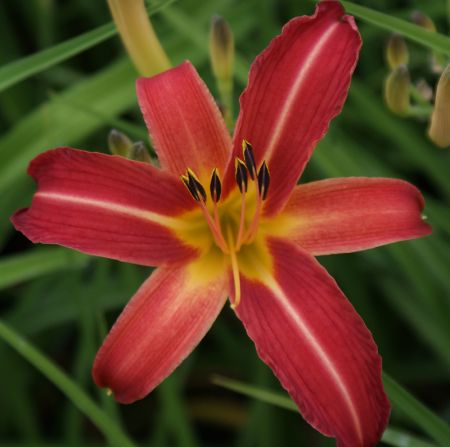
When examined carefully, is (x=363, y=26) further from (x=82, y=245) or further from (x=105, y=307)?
(x=82, y=245)

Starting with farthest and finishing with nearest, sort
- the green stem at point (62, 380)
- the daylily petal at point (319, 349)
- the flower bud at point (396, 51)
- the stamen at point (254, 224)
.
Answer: the flower bud at point (396, 51) → the green stem at point (62, 380) → the stamen at point (254, 224) → the daylily petal at point (319, 349)

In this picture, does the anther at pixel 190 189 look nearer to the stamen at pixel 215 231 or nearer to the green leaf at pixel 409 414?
the stamen at pixel 215 231

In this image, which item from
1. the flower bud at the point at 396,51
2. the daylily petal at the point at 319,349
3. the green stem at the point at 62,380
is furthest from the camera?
the flower bud at the point at 396,51

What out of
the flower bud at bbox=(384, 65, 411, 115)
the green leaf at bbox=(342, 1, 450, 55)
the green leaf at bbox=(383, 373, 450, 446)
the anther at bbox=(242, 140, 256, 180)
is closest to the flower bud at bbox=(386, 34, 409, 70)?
the flower bud at bbox=(384, 65, 411, 115)

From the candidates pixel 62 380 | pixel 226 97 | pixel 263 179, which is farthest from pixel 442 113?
pixel 62 380

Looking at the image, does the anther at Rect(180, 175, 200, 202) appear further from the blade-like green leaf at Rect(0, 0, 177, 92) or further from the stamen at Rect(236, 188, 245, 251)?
the blade-like green leaf at Rect(0, 0, 177, 92)

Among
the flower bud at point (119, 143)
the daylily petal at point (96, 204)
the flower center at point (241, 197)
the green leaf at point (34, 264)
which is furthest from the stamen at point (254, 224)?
the green leaf at point (34, 264)

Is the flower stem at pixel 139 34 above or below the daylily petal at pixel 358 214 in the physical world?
above
